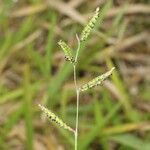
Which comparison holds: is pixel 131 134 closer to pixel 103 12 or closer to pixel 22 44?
pixel 103 12

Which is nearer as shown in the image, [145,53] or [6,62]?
[6,62]

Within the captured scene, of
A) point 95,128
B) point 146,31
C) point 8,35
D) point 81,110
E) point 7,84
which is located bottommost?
point 95,128

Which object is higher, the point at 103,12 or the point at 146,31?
the point at 146,31

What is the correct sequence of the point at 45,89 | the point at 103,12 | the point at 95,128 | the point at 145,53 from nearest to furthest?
the point at 95,128, the point at 103,12, the point at 45,89, the point at 145,53

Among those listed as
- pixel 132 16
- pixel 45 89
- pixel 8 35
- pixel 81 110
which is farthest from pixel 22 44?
pixel 132 16

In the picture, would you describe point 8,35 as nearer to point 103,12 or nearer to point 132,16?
point 103,12

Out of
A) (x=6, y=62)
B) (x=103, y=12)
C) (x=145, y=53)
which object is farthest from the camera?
(x=145, y=53)

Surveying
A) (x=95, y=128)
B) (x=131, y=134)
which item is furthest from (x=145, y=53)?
(x=95, y=128)
